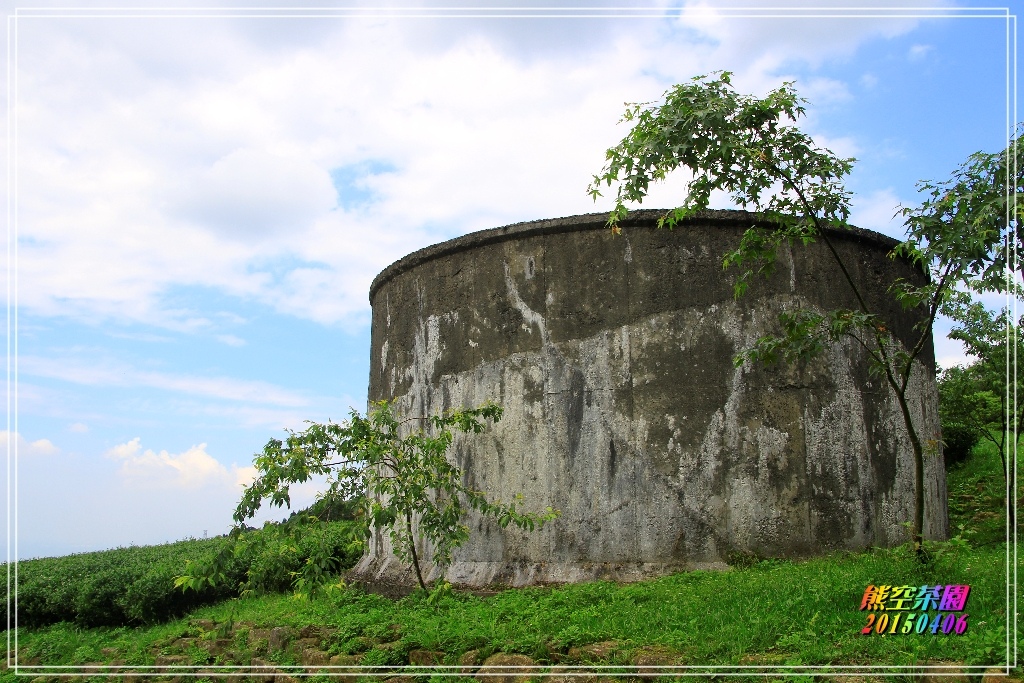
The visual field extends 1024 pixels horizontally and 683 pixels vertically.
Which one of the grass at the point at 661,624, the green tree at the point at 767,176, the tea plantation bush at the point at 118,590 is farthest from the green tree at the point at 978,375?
the tea plantation bush at the point at 118,590

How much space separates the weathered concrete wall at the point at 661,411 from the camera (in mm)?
6895

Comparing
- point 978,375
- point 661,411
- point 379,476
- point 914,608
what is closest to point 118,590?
point 379,476

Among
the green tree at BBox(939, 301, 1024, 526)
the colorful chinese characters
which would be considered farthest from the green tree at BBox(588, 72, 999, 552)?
the green tree at BBox(939, 301, 1024, 526)

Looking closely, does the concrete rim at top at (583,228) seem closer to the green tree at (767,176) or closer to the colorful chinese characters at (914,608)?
the green tree at (767,176)

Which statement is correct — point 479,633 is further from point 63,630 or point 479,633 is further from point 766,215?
point 63,630

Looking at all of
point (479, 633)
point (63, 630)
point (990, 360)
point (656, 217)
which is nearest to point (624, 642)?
point (479, 633)

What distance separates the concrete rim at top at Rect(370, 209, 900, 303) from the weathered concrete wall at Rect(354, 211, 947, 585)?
0.02m

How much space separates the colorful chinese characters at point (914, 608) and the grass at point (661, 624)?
68mm

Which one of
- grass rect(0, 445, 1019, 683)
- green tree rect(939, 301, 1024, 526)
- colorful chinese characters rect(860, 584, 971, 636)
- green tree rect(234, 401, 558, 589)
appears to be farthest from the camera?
green tree rect(939, 301, 1024, 526)

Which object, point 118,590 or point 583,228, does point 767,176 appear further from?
point 118,590

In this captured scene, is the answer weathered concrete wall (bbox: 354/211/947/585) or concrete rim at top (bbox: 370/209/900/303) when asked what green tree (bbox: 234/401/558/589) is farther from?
concrete rim at top (bbox: 370/209/900/303)

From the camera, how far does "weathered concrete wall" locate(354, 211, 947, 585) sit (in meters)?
6.89

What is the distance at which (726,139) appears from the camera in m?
5.64

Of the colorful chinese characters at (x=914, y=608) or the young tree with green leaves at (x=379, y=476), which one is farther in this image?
the young tree with green leaves at (x=379, y=476)
